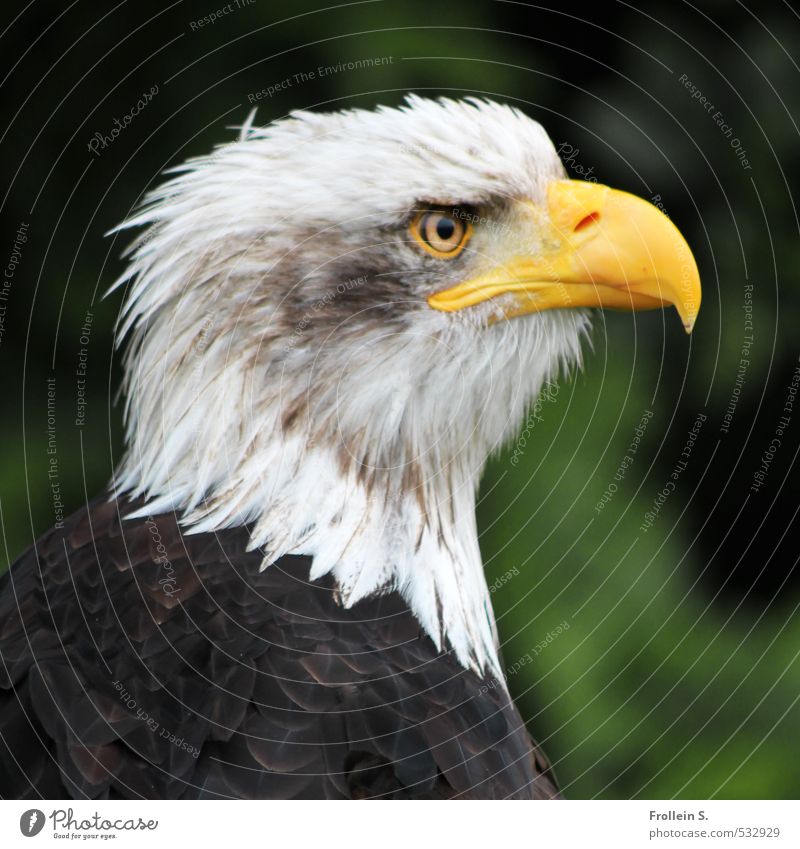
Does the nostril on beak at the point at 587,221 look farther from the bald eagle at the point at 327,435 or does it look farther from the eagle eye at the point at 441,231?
the eagle eye at the point at 441,231

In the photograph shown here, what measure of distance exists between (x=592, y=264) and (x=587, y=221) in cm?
5

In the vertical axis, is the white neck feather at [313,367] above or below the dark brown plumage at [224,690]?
above

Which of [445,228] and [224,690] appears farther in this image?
[445,228]

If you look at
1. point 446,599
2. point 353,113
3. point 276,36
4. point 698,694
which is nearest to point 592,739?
point 698,694

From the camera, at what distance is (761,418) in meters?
2.17

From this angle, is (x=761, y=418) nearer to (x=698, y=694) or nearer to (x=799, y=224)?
(x=799, y=224)

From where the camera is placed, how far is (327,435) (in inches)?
54.7

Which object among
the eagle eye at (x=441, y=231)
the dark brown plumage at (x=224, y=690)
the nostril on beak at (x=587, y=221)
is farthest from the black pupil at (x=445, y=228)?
the dark brown plumage at (x=224, y=690)

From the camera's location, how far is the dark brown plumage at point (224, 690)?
1.18 meters

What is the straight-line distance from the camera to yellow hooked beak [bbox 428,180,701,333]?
1.35 metres

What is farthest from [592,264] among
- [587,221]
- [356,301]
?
[356,301]

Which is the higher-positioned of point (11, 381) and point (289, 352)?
point (11, 381)

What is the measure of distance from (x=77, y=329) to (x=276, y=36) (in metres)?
0.62

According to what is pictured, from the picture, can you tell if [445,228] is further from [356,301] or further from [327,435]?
[327,435]
